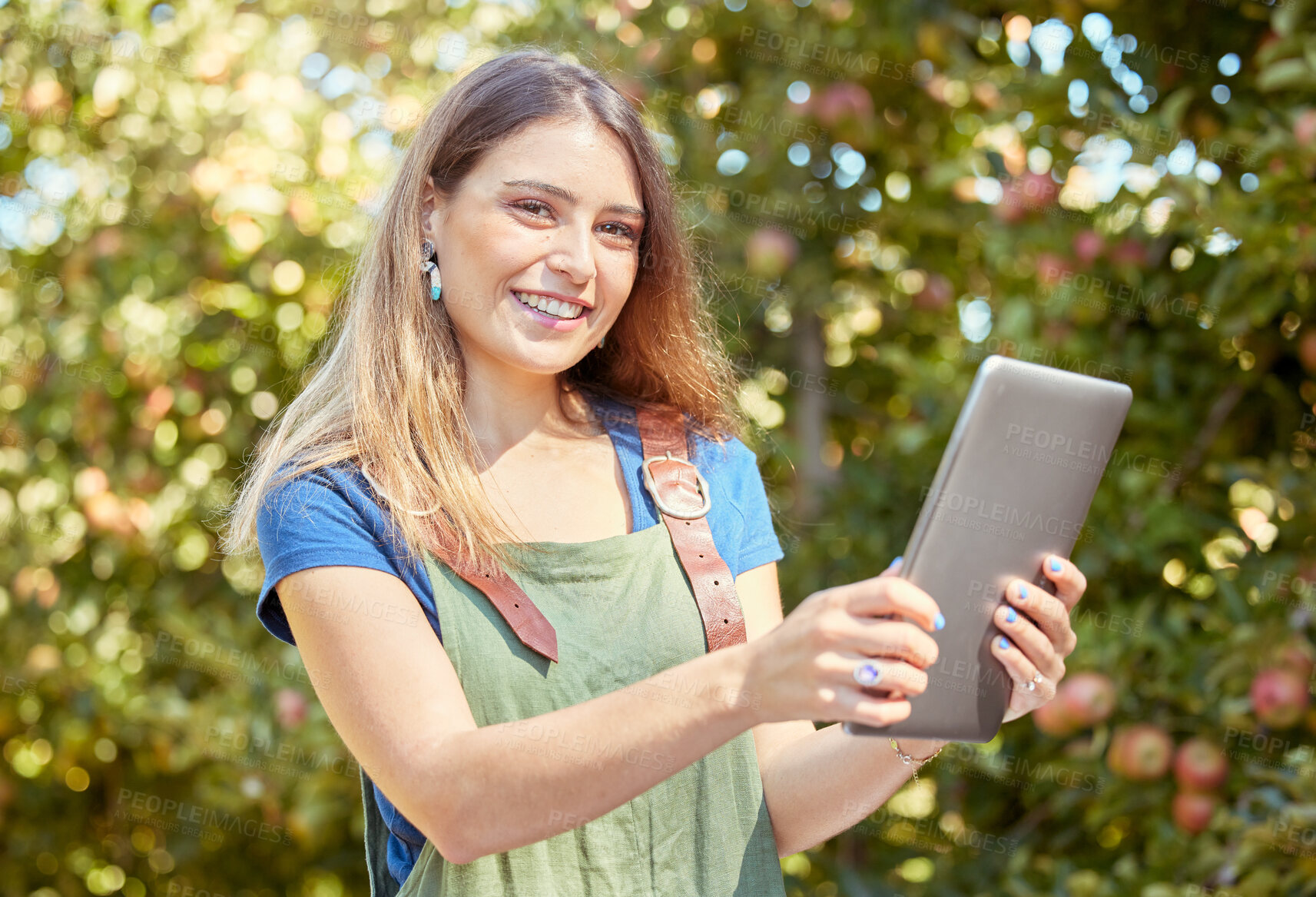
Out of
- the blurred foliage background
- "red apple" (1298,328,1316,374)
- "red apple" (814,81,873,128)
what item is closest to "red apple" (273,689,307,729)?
the blurred foliage background

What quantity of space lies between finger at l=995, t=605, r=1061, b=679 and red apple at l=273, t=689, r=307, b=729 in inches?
65.6

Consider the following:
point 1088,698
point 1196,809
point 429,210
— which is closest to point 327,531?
point 429,210

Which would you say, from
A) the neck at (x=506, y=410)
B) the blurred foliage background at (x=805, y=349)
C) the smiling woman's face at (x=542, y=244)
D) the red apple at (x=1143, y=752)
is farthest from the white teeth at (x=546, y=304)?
the red apple at (x=1143, y=752)

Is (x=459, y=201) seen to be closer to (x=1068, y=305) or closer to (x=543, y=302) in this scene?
(x=543, y=302)

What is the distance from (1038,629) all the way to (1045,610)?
3cm

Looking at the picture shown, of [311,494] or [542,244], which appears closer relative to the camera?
[311,494]

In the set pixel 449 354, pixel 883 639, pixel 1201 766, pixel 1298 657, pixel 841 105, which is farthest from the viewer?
pixel 841 105

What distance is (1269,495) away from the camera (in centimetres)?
203

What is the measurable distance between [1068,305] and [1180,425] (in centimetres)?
27

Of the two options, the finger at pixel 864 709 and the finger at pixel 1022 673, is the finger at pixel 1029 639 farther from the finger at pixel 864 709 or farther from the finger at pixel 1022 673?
the finger at pixel 864 709

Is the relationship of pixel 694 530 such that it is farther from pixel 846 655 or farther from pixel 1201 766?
pixel 1201 766

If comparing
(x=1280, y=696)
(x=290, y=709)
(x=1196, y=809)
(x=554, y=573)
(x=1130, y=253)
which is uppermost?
(x=1130, y=253)

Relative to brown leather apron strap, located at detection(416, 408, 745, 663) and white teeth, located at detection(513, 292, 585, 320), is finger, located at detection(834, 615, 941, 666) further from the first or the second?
white teeth, located at detection(513, 292, 585, 320)

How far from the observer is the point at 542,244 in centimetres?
120
